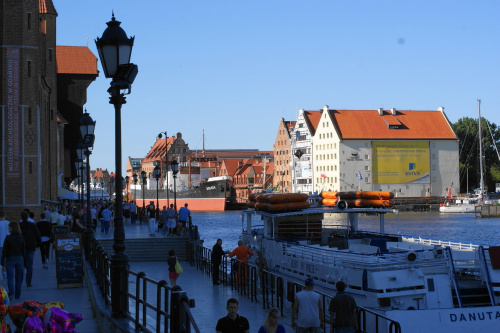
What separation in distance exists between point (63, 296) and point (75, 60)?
241ft

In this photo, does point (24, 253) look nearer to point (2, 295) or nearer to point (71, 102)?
point (2, 295)

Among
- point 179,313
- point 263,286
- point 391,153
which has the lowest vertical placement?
point 263,286

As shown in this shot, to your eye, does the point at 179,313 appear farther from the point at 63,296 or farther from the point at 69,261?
the point at 69,261

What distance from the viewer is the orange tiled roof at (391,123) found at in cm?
13850

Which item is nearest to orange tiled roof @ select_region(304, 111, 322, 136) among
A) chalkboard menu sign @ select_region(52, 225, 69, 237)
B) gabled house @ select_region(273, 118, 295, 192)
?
gabled house @ select_region(273, 118, 295, 192)

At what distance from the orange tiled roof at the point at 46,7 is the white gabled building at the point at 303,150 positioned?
86714mm

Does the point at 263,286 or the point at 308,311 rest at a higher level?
the point at 308,311

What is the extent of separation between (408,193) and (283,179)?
36.0 m

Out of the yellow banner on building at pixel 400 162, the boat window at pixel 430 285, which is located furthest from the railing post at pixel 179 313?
the yellow banner on building at pixel 400 162

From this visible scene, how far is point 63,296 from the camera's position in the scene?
56.4ft

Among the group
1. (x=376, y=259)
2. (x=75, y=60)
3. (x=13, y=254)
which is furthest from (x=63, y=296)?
(x=75, y=60)

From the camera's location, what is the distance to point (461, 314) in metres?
14.7

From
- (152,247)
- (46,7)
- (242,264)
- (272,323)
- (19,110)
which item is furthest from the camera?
(46,7)

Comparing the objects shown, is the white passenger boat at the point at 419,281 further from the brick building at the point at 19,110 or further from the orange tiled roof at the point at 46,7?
the orange tiled roof at the point at 46,7
